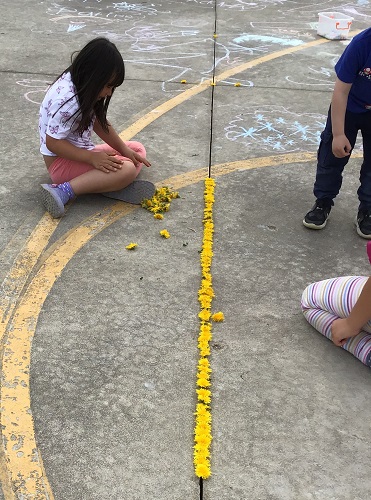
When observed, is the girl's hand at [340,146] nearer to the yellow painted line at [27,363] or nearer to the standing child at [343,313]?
the standing child at [343,313]

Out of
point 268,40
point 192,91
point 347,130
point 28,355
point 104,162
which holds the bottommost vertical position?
point 268,40

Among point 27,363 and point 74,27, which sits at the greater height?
point 27,363

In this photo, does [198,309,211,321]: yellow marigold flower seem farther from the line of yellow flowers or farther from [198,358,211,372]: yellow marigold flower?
[198,358,211,372]: yellow marigold flower

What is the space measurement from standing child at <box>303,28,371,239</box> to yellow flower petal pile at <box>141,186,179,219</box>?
0.82m

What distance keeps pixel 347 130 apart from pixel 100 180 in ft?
4.69

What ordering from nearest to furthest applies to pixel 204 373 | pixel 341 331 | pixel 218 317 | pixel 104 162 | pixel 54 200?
pixel 204 373 → pixel 341 331 → pixel 218 317 → pixel 54 200 → pixel 104 162

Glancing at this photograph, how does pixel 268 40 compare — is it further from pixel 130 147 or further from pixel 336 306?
pixel 336 306

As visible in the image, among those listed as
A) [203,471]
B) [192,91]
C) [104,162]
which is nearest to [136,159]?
[104,162]

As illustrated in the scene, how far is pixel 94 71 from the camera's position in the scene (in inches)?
136

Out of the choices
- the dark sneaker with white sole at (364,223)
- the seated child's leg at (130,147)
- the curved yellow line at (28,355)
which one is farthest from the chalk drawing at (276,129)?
the dark sneaker with white sole at (364,223)

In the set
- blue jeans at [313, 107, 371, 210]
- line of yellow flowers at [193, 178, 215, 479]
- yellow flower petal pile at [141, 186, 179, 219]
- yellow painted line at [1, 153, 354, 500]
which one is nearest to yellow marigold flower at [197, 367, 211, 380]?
line of yellow flowers at [193, 178, 215, 479]

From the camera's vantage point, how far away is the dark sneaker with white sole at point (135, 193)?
383 cm

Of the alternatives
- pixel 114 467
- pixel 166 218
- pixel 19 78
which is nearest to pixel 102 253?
pixel 166 218

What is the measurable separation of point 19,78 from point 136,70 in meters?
1.09
